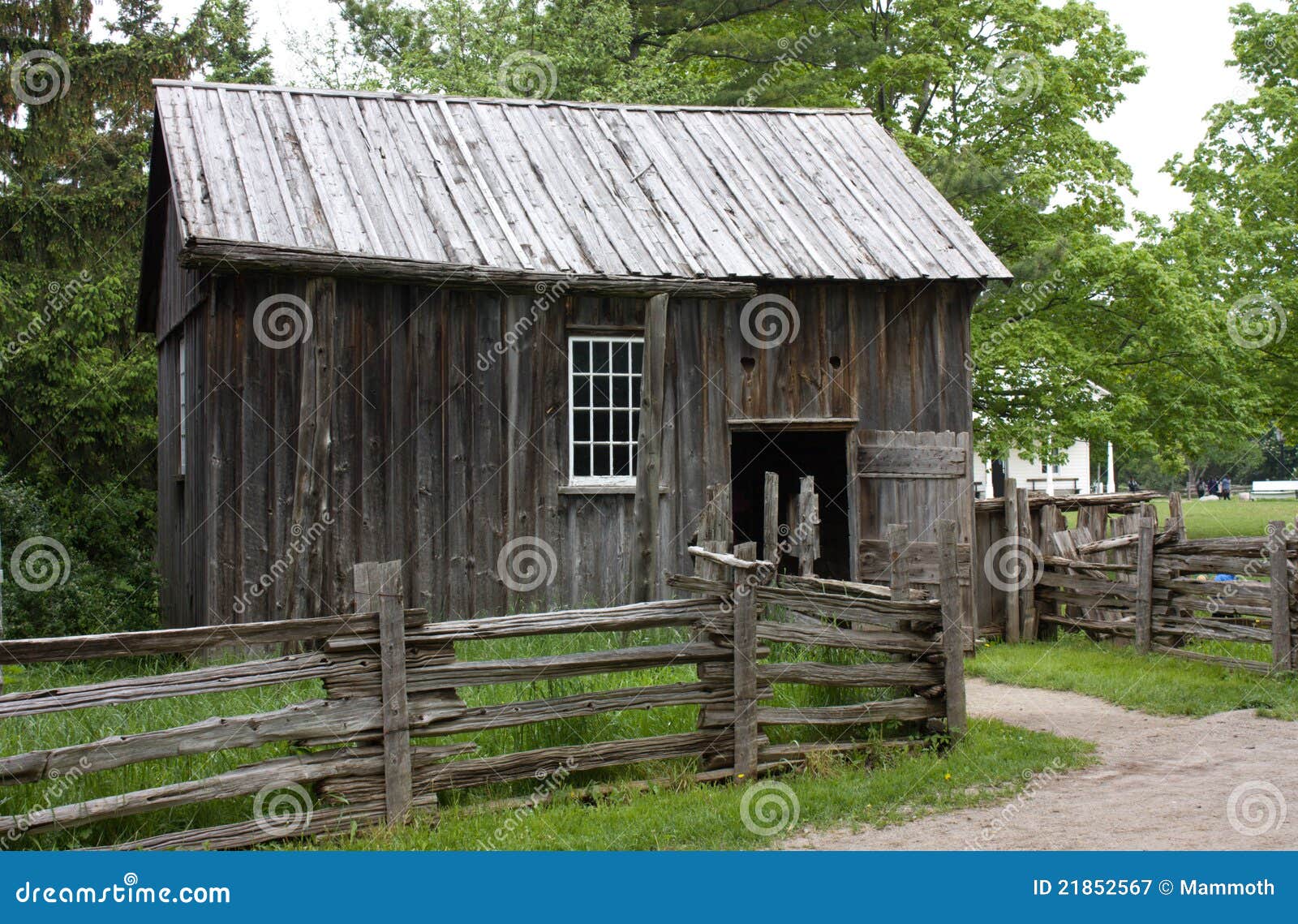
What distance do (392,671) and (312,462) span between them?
462 centimetres

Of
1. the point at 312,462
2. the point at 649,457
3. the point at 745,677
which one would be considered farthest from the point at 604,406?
the point at 745,677

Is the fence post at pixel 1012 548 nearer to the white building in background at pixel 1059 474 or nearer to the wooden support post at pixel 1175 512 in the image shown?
the wooden support post at pixel 1175 512

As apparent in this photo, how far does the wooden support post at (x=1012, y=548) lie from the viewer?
1427 centimetres

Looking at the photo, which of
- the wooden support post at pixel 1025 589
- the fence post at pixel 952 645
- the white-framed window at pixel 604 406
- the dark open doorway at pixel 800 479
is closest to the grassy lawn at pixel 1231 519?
the wooden support post at pixel 1025 589

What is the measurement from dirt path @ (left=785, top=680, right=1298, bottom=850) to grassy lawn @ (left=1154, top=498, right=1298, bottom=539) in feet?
44.7

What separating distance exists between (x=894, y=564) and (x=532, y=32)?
760 inches

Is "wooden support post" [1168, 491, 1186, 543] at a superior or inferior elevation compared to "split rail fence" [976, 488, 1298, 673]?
superior

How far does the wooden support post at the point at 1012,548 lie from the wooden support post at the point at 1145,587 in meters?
1.69

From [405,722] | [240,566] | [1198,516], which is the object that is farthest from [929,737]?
[1198,516]

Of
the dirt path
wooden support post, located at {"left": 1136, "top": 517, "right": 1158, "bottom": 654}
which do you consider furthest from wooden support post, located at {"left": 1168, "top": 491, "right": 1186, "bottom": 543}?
the dirt path

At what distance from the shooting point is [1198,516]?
138 feet

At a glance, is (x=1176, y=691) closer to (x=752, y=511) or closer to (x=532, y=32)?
(x=752, y=511)

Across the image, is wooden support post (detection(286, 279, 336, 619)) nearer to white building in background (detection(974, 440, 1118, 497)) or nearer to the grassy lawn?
the grassy lawn

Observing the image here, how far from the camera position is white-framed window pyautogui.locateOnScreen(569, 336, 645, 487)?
40.8 feet
